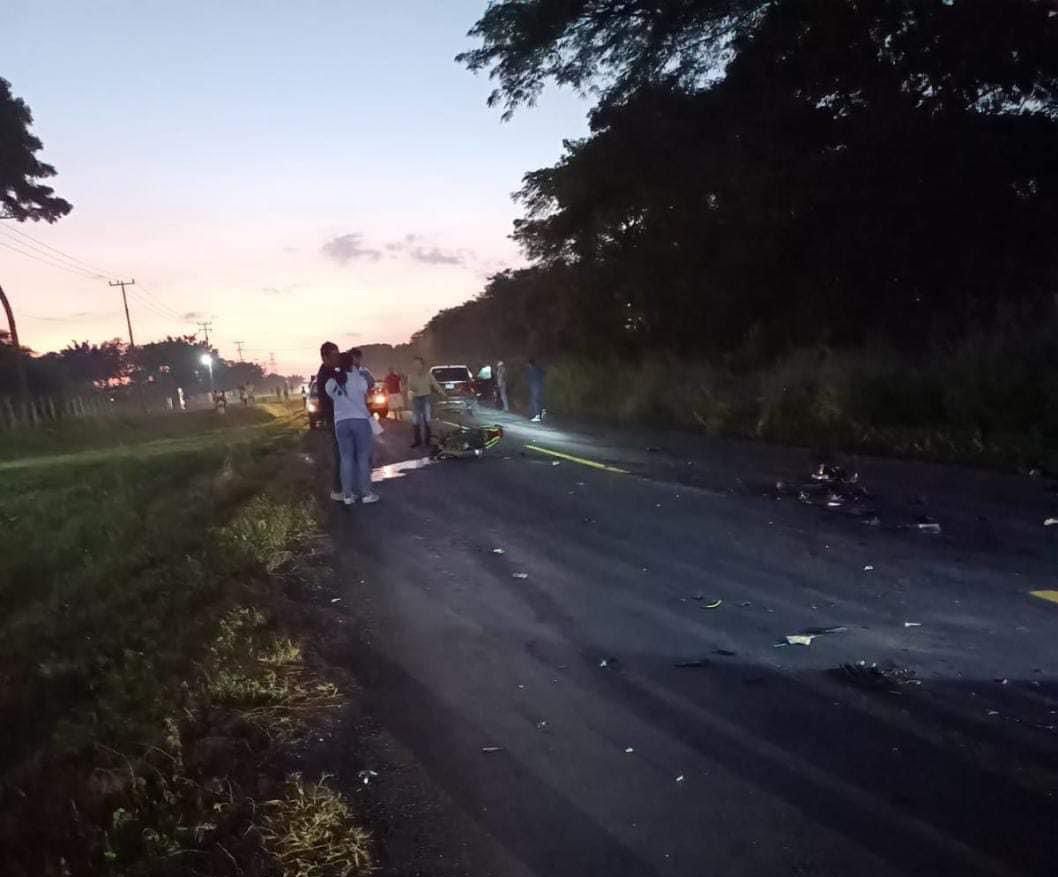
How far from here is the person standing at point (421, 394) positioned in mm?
16766

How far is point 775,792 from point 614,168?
2365cm

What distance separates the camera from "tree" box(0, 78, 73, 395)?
122 ft

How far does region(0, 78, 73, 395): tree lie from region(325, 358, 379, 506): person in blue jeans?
35.3m

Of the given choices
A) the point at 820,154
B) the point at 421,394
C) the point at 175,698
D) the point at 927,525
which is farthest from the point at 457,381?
the point at 175,698

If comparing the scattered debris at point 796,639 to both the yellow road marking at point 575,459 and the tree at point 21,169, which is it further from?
the tree at point 21,169

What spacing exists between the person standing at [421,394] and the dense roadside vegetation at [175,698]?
345cm

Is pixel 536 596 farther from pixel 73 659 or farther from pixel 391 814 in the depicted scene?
pixel 73 659

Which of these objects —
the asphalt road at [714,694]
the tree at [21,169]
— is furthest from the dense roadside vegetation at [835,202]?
the tree at [21,169]

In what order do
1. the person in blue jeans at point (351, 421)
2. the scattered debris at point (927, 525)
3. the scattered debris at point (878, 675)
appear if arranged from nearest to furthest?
the scattered debris at point (878, 675) < the scattered debris at point (927, 525) < the person in blue jeans at point (351, 421)

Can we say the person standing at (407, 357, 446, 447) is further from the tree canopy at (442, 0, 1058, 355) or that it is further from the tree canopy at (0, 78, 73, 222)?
the tree canopy at (0, 78, 73, 222)

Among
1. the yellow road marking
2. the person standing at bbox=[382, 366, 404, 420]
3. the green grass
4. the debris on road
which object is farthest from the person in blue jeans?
the person standing at bbox=[382, 366, 404, 420]

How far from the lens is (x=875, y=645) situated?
17.2 ft

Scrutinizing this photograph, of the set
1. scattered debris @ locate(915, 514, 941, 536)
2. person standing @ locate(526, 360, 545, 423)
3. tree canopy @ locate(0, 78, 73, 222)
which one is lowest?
scattered debris @ locate(915, 514, 941, 536)

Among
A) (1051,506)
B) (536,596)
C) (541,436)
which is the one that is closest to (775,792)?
(536,596)
